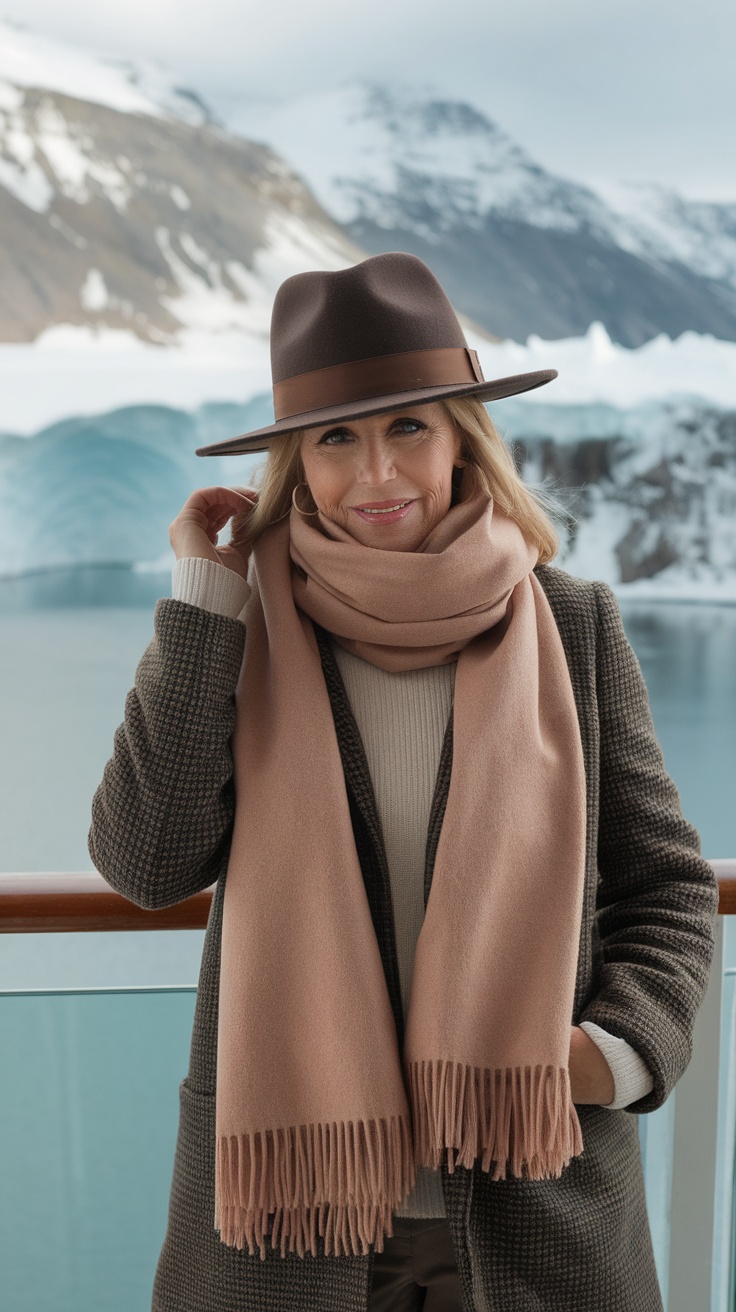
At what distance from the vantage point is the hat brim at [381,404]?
3.35ft

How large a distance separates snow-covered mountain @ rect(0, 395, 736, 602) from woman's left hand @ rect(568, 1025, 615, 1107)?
5.00 meters

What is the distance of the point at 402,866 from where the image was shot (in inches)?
41.8

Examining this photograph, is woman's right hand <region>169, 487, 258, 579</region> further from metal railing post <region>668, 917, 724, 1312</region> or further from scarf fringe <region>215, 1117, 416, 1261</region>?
metal railing post <region>668, 917, 724, 1312</region>

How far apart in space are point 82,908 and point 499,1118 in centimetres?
57

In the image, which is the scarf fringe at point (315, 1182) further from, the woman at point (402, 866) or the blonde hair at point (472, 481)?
the blonde hair at point (472, 481)

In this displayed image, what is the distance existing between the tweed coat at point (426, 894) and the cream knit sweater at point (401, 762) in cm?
2

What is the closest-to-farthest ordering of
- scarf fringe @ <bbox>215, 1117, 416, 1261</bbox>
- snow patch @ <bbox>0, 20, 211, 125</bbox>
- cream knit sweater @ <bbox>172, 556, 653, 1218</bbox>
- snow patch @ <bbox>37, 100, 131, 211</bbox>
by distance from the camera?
scarf fringe @ <bbox>215, 1117, 416, 1261</bbox> → cream knit sweater @ <bbox>172, 556, 653, 1218</bbox> → snow patch @ <bbox>0, 20, 211, 125</bbox> → snow patch @ <bbox>37, 100, 131, 211</bbox>

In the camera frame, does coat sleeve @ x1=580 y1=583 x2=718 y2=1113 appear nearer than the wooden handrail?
Yes

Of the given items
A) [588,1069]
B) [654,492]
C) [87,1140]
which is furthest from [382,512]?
[654,492]

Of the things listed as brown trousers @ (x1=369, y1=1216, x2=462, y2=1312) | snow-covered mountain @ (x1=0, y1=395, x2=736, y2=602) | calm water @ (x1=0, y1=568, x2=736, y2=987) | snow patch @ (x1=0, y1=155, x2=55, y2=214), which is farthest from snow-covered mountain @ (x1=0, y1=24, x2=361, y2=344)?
brown trousers @ (x1=369, y1=1216, x2=462, y2=1312)

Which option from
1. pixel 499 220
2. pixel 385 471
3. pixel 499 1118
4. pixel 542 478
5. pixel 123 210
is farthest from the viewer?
pixel 499 220

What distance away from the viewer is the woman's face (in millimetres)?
1078

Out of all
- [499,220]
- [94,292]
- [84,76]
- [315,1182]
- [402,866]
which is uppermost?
[84,76]

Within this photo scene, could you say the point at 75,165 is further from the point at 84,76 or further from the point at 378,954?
the point at 378,954
